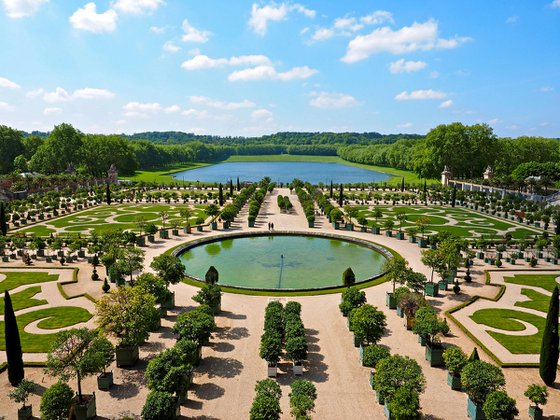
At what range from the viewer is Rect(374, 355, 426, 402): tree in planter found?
16297mm

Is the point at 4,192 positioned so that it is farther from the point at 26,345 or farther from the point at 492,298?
the point at 492,298

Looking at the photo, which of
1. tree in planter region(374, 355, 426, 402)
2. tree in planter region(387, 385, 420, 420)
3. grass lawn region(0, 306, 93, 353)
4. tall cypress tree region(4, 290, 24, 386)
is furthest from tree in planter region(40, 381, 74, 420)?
tree in planter region(387, 385, 420, 420)

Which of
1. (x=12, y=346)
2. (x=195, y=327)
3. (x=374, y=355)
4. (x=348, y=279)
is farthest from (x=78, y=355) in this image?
(x=348, y=279)

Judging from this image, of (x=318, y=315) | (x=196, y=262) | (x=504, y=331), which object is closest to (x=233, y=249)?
(x=196, y=262)

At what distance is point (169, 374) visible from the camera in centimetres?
1661

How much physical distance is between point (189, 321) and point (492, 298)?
2300 cm

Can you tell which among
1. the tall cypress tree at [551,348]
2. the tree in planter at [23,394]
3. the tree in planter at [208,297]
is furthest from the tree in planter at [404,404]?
the tree in planter at [23,394]

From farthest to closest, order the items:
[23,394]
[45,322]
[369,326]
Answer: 1. [45,322]
2. [369,326]
3. [23,394]

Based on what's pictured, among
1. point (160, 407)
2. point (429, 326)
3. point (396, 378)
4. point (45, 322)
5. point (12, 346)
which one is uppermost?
point (429, 326)

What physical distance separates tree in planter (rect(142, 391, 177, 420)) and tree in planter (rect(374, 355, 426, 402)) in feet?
27.3

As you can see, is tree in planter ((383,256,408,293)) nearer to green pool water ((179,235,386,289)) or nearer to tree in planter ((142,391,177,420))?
green pool water ((179,235,386,289))

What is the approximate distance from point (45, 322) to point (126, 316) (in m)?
9.47

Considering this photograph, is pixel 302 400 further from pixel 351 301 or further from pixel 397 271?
pixel 397 271

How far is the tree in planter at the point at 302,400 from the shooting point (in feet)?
49.1
